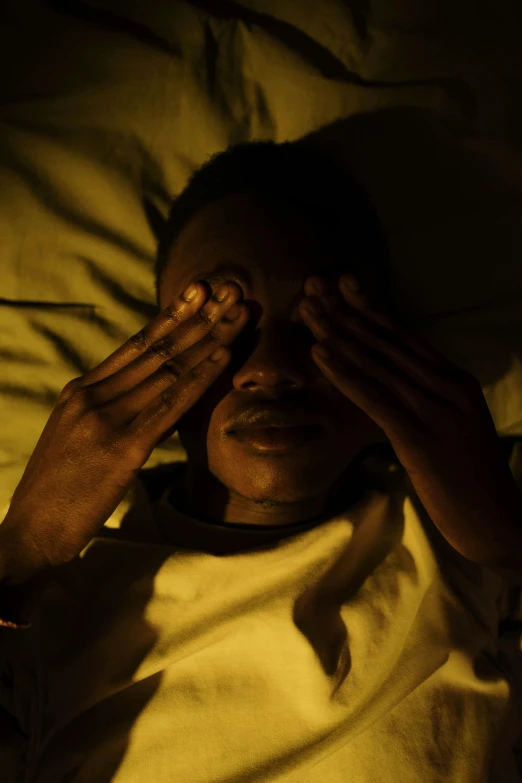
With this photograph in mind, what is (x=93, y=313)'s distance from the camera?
1.16m

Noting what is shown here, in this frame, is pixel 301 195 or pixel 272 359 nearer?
pixel 272 359

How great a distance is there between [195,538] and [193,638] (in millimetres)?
156

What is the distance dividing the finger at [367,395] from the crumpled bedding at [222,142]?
340mm

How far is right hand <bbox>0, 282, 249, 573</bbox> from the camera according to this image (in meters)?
0.88

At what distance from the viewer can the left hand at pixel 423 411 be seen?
2.89 ft

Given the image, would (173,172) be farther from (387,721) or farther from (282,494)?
(387,721)

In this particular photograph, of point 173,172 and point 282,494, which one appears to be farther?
point 173,172

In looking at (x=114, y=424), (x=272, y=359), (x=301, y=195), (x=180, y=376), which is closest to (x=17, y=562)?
(x=114, y=424)

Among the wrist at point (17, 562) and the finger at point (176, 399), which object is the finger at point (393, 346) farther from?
the wrist at point (17, 562)

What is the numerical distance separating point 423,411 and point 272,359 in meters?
0.21

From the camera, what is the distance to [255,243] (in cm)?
91

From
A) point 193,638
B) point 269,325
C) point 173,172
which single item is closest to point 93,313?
point 173,172

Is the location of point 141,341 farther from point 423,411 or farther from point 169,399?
point 423,411

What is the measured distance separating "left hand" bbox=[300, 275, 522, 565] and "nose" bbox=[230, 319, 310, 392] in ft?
0.09
